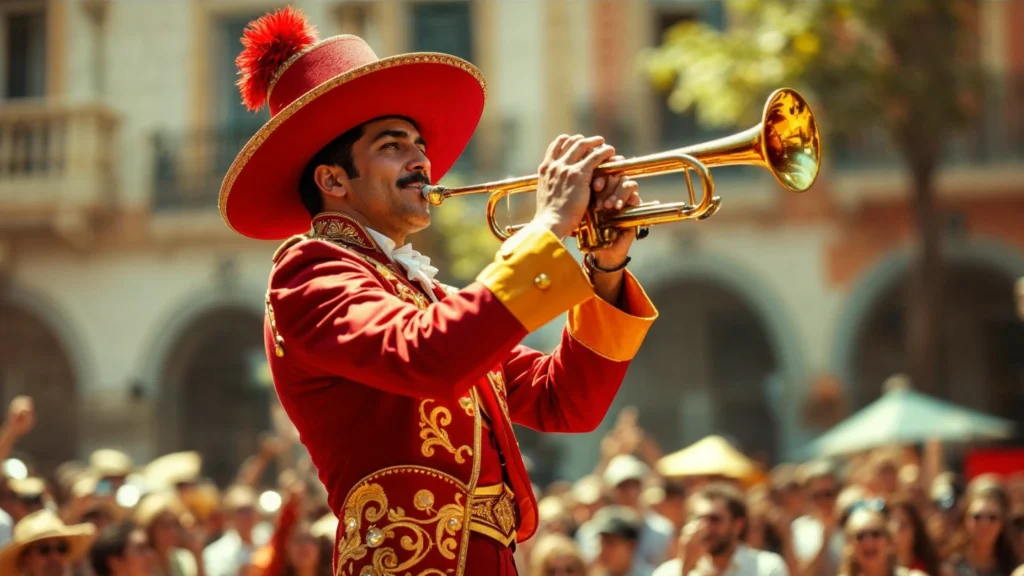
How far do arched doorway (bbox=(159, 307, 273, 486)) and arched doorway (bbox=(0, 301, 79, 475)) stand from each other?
1542mm

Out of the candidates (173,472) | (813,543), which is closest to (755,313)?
(173,472)

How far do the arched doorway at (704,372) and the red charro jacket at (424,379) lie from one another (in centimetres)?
1571

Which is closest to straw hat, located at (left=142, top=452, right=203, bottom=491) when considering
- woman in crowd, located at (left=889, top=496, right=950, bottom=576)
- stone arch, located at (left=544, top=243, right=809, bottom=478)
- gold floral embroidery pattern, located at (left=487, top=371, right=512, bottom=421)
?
woman in crowd, located at (left=889, top=496, right=950, bottom=576)

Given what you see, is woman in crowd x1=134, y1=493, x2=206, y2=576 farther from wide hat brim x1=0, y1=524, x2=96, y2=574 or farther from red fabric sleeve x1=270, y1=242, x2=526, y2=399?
red fabric sleeve x1=270, y1=242, x2=526, y2=399

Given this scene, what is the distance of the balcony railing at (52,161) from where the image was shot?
65.0ft

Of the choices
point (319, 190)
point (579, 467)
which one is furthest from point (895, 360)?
point (319, 190)

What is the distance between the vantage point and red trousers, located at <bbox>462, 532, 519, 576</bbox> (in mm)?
3402

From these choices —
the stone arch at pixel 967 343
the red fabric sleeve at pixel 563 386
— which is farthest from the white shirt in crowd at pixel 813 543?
the stone arch at pixel 967 343

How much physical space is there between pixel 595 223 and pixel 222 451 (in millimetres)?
18076

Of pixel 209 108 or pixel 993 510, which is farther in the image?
pixel 209 108

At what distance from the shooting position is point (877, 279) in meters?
18.3

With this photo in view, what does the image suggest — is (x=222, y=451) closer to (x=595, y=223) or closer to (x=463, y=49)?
(x=463, y=49)

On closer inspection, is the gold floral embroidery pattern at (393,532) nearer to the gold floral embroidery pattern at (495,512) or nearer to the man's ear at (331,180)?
the gold floral embroidery pattern at (495,512)

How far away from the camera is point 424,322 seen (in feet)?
10.1
